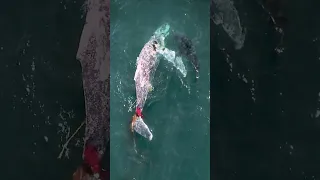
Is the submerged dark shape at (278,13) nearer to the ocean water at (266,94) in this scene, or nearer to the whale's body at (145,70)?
the ocean water at (266,94)

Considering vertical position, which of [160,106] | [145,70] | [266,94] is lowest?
[266,94]

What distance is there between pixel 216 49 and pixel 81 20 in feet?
1.48

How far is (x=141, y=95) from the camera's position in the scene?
4.42 ft

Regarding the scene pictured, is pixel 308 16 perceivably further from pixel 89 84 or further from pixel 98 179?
pixel 98 179

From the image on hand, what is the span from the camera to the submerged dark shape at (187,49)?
4.43 ft

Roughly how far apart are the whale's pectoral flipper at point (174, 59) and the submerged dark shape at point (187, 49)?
19 millimetres

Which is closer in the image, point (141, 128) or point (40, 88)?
point (141, 128)

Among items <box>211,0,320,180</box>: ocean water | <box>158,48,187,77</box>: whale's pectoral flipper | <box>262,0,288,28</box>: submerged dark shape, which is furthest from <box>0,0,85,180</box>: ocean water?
<box>262,0,288,28</box>: submerged dark shape

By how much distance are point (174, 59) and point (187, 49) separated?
0.05 metres

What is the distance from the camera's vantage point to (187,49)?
4.43 feet

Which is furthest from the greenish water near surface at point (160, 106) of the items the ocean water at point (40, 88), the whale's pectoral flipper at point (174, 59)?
the ocean water at point (40, 88)

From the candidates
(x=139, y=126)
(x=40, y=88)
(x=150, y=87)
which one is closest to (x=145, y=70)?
(x=150, y=87)

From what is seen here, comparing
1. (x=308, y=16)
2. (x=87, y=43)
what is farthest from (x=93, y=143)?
(x=308, y=16)

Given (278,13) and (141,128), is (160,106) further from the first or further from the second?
(278,13)
